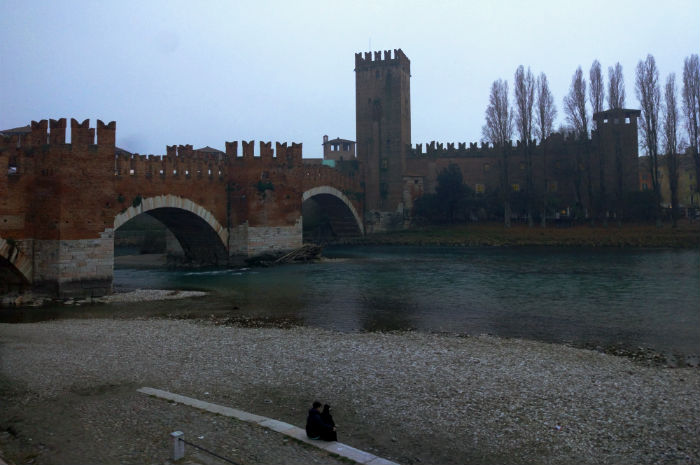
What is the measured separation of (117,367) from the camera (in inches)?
342

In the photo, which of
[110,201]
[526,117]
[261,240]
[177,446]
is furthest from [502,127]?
[177,446]

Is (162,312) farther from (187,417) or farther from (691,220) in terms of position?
(691,220)

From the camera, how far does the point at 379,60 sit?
4903 centimetres

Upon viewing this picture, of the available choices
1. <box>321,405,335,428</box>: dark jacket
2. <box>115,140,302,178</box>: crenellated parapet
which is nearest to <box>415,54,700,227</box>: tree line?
<box>115,140,302,178</box>: crenellated parapet

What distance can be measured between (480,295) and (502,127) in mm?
29856

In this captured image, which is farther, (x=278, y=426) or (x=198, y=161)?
(x=198, y=161)

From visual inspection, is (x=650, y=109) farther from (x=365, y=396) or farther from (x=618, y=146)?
(x=365, y=396)

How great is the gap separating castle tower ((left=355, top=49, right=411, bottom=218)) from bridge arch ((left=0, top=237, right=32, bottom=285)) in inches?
1317

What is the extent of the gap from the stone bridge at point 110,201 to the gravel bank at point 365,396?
6709 mm

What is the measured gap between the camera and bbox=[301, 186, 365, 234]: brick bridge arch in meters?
35.5

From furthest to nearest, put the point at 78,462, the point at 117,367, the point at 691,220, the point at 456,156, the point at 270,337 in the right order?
the point at 456,156, the point at 691,220, the point at 270,337, the point at 117,367, the point at 78,462

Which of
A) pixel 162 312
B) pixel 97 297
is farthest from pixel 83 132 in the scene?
pixel 162 312

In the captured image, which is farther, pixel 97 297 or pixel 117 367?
pixel 97 297

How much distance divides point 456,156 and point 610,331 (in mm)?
40197
